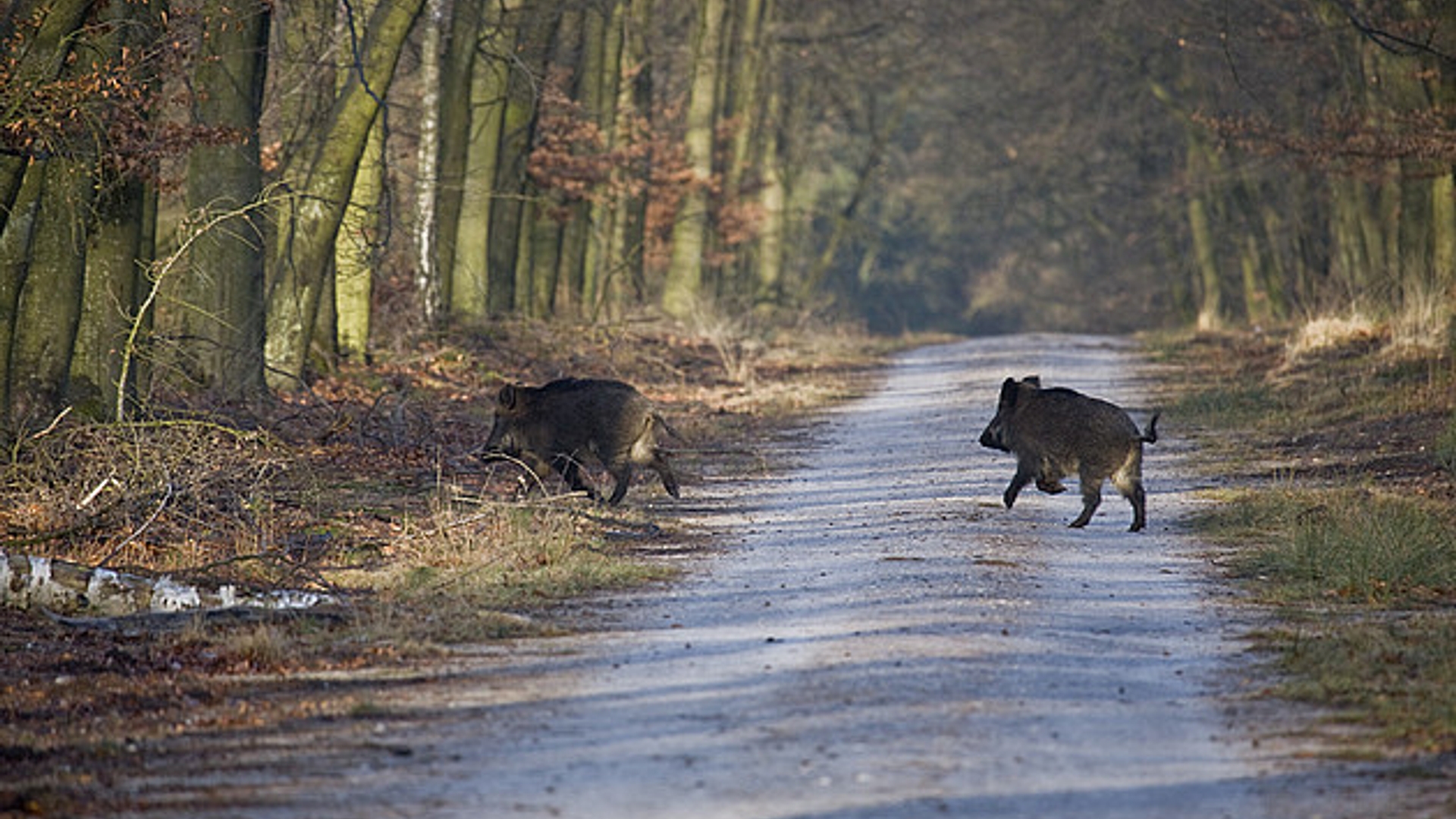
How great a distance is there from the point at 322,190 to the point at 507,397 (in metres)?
5.49

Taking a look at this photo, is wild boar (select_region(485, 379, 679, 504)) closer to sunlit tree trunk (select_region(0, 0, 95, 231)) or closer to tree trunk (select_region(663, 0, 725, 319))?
sunlit tree trunk (select_region(0, 0, 95, 231))

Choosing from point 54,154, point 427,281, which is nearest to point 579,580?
point 54,154

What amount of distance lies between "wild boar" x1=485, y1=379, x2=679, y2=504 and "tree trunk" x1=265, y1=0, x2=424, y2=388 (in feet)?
14.2

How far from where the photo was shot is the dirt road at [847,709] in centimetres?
679

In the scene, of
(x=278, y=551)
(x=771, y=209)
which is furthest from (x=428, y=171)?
(x=771, y=209)

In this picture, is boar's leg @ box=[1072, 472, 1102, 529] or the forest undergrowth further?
boar's leg @ box=[1072, 472, 1102, 529]

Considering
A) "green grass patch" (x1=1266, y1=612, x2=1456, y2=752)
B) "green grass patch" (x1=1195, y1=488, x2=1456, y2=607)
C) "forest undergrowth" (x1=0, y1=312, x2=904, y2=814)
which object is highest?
"green grass patch" (x1=1195, y1=488, x2=1456, y2=607)

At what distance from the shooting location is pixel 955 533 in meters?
13.6

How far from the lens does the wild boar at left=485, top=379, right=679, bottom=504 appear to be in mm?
15305

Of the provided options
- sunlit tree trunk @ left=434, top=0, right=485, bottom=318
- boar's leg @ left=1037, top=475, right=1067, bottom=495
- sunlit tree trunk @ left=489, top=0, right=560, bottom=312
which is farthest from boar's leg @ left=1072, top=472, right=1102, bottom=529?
sunlit tree trunk @ left=489, top=0, right=560, bottom=312

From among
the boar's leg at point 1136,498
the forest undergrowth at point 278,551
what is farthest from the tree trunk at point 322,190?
the boar's leg at point 1136,498

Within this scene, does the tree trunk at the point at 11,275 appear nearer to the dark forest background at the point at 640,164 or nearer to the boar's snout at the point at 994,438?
the dark forest background at the point at 640,164

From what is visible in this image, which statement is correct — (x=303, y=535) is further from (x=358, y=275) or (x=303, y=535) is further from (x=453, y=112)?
(x=453, y=112)

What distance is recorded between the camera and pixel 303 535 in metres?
12.9
